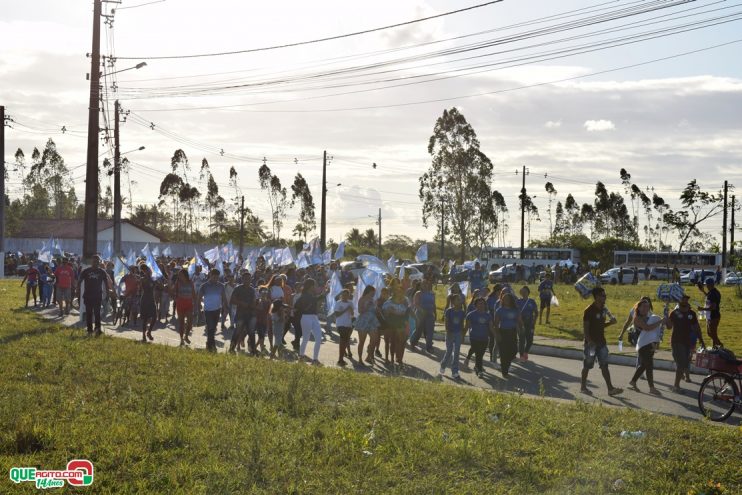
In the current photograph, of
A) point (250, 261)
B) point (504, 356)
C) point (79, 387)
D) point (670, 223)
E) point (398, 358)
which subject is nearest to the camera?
point (79, 387)

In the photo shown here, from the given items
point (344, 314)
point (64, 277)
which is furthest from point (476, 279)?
point (64, 277)

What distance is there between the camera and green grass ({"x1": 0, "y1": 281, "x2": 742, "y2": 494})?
24.6ft

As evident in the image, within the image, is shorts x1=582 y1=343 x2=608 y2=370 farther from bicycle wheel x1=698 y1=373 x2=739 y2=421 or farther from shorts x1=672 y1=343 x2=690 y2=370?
bicycle wheel x1=698 y1=373 x2=739 y2=421

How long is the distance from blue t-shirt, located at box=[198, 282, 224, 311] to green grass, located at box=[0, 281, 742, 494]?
4681 mm

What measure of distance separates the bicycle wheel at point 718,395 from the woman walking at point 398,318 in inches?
241

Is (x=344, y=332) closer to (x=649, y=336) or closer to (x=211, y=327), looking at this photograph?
(x=211, y=327)

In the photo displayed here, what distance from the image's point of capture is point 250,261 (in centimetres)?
3706

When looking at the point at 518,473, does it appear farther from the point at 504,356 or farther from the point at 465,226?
the point at 465,226

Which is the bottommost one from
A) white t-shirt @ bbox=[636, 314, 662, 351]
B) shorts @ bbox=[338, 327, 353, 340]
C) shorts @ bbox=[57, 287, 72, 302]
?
shorts @ bbox=[57, 287, 72, 302]

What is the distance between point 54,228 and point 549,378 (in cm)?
8015

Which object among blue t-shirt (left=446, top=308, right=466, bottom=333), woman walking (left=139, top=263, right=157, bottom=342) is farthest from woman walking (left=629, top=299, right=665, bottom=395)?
woman walking (left=139, top=263, right=157, bottom=342)

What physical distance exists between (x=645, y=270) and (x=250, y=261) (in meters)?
41.5

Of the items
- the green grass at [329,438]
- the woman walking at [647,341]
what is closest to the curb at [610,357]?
the woman walking at [647,341]

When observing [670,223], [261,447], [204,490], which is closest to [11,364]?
[261,447]
